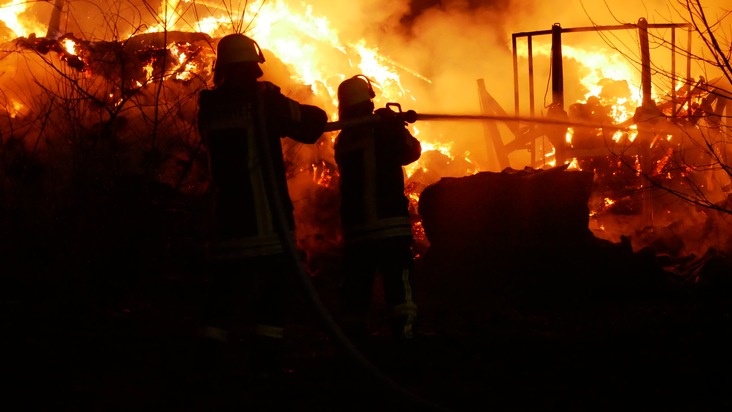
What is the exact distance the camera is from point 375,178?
18.8 ft

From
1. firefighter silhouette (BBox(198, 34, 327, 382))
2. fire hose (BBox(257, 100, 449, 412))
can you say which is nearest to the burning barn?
firefighter silhouette (BBox(198, 34, 327, 382))

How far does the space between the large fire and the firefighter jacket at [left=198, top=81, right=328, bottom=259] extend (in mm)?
1633

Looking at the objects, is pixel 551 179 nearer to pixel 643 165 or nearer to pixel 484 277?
pixel 484 277

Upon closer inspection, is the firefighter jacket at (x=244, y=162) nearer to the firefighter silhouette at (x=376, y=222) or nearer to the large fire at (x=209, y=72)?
the firefighter silhouette at (x=376, y=222)

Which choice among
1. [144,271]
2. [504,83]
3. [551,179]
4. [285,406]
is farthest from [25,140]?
[504,83]

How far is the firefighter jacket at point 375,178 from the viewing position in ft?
18.6

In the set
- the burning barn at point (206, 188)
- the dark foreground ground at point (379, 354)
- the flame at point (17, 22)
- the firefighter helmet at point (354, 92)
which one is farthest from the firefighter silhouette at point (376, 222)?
the flame at point (17, 22)

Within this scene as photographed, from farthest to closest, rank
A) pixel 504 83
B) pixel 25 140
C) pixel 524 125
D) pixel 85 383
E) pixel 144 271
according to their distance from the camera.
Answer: pixel 504 83 < pixel 524 125 < pixel 25 140 < pixel 144 271 < pixel 85 383

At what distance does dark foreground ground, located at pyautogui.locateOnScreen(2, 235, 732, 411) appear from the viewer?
4438 millimetres

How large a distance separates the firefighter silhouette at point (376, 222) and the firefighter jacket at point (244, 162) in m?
0.78

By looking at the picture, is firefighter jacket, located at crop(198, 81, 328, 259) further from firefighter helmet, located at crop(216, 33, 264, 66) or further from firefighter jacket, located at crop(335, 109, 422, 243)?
firefighter jacket, located at crop(335, 109, 422, 243)

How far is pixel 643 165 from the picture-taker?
470 inches

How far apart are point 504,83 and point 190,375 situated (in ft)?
49.8

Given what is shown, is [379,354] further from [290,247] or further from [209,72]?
[209,72]
